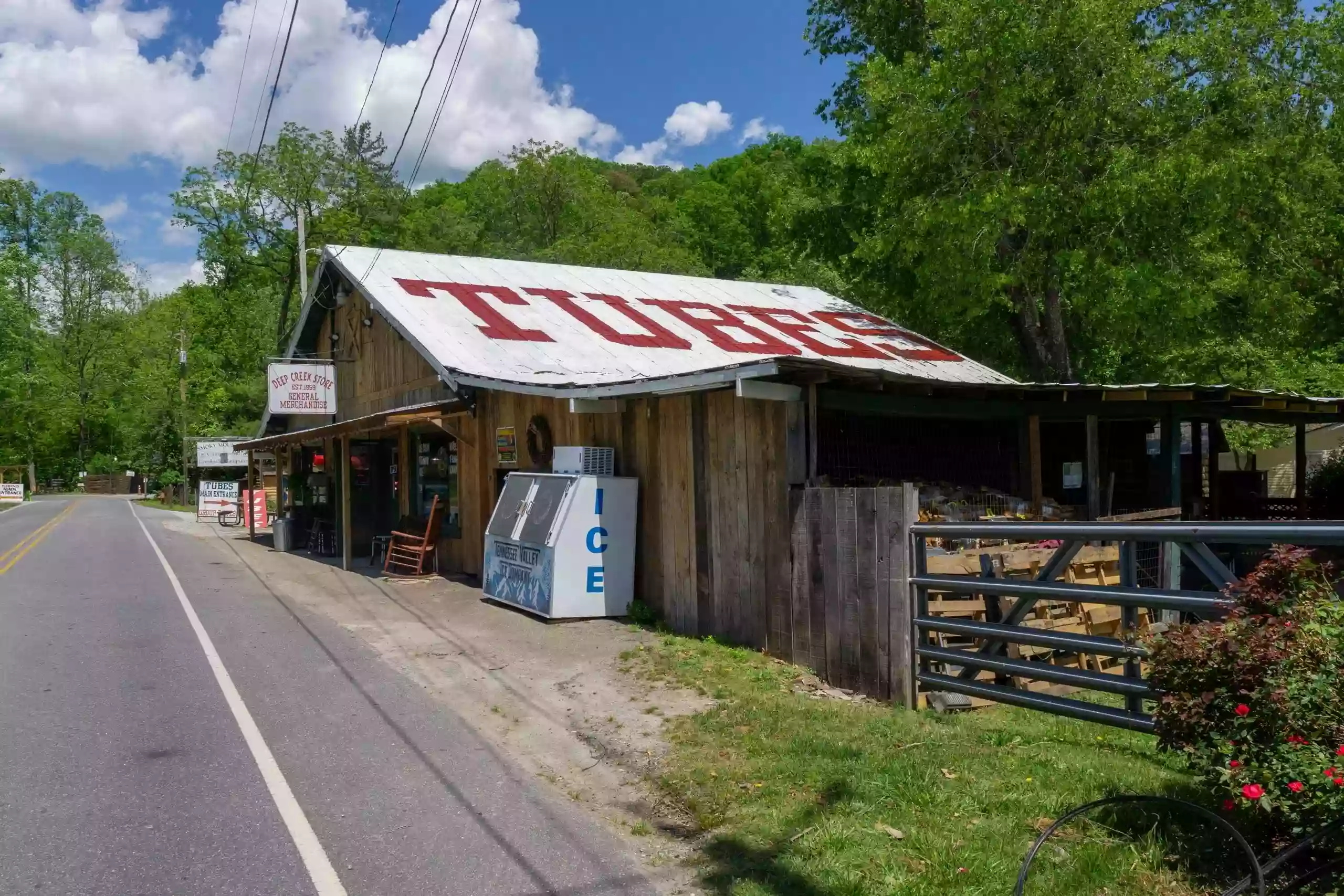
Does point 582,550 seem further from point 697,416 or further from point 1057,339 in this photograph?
point 1057,339

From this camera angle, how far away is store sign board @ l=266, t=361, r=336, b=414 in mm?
19781

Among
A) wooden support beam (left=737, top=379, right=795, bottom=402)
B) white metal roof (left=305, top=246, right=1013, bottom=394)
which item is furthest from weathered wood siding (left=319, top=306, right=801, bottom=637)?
white metal roof (left=305, top=246, right=1013, bottom=394)

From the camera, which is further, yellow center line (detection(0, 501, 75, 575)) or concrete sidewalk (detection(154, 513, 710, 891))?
yellow center line (detection(0, 501, 75, 575))

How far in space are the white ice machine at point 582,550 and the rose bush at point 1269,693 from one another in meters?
6.97

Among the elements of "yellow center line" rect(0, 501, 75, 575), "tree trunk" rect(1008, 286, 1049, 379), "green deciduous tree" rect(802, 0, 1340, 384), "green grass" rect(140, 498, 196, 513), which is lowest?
"green grass" rect(140, 498, 196, 513)

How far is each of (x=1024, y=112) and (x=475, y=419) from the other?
10452 millimetres

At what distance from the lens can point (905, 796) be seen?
198 inches

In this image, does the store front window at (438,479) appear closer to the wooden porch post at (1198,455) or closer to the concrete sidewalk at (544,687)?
the concrete sidewalk at (544,687)

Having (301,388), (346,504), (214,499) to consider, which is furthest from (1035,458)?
(214,499)

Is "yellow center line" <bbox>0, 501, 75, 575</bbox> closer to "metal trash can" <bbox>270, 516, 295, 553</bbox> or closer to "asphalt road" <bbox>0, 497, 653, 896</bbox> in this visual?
"metal trash can" <bbox>270, 516, 295, 553</bbox>

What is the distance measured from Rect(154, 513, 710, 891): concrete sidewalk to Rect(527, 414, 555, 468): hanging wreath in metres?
1.94

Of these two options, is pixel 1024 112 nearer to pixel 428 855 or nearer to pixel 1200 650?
pixel 1200 650

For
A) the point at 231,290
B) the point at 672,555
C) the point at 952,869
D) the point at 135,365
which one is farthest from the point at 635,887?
the point at 135,365

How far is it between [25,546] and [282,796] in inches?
858
